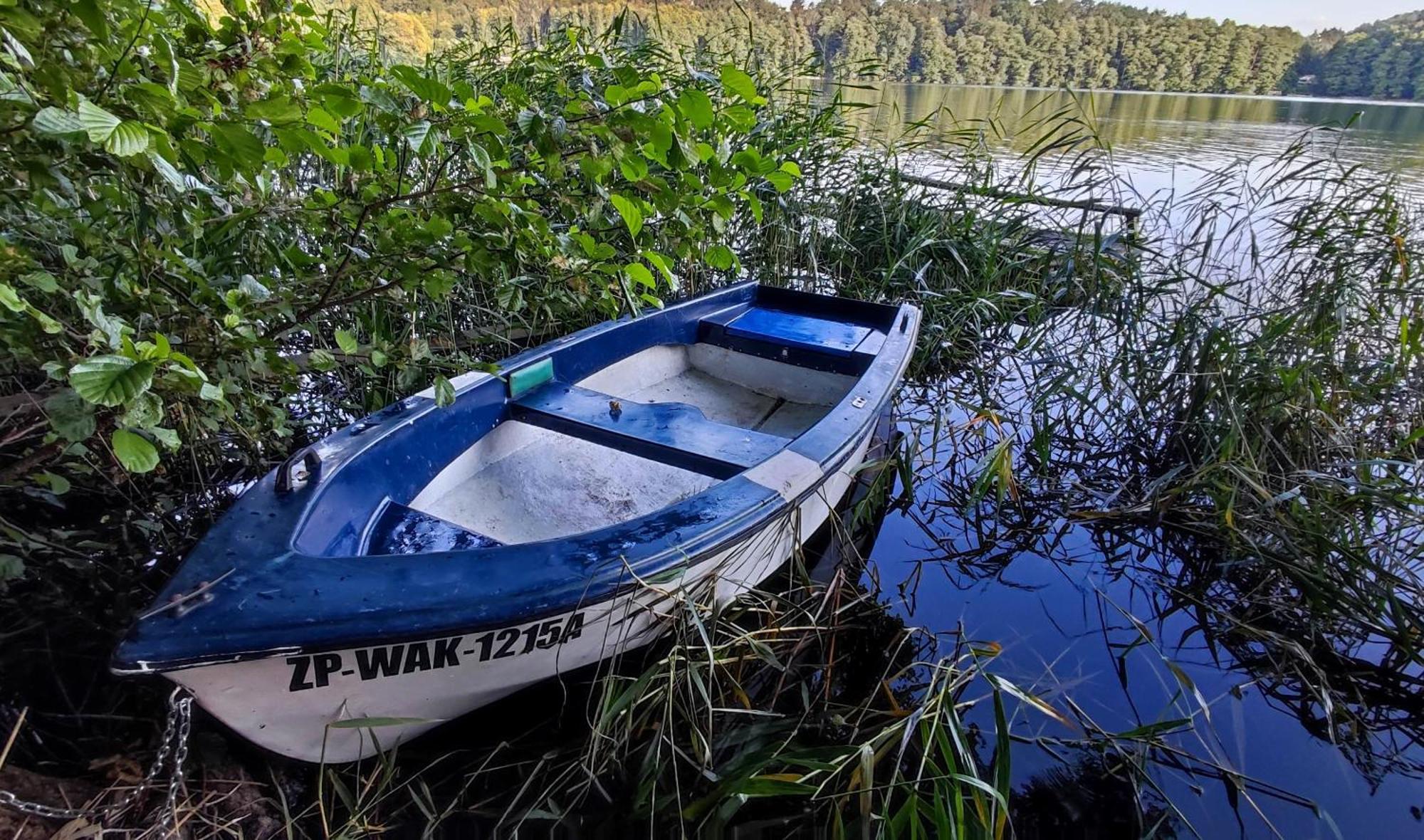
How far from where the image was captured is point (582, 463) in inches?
99.4

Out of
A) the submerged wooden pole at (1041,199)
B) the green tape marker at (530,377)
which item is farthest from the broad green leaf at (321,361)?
the submerged wooden pole at (1041,199)

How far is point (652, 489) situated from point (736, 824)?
3.71ft

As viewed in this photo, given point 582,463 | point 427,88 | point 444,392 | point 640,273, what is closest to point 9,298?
point 427,88

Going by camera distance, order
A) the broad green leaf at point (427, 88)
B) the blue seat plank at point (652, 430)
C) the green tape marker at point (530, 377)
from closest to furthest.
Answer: the broad green leaf at point (427, 88) → the blue seat plank at point (652, 430) → the green tape marker at point (530, 377)

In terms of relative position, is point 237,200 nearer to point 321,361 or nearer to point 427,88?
point 321,361

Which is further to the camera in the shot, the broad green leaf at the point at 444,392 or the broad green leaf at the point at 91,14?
the broad green leaf at the point at 444,392

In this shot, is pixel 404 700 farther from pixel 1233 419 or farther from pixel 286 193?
pixel 1233 419

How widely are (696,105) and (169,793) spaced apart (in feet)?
5.21

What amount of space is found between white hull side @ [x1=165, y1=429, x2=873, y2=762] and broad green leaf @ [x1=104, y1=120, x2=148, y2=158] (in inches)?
32.0

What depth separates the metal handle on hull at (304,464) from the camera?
157cm

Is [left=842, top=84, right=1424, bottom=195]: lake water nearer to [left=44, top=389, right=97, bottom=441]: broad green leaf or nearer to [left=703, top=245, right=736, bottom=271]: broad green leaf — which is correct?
[left=703, top=245, right=736, bottom=271]: broad green leaf

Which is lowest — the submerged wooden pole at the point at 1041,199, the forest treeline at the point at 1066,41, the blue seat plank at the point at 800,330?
the blue seat plank at the point at 800,330

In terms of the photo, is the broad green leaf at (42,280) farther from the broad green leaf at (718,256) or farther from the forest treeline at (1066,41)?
the forest treeline at (1066,41)

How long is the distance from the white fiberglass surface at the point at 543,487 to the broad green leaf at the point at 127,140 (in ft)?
4.14
